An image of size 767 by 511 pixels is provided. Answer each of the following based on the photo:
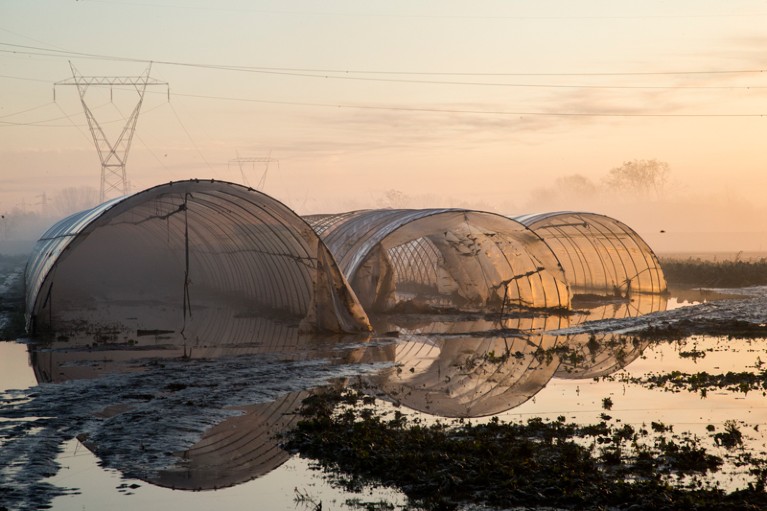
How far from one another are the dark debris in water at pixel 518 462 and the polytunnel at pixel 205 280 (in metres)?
10.7

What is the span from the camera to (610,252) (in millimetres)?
39000

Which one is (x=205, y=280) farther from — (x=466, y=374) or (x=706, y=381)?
(x=706, y=381)

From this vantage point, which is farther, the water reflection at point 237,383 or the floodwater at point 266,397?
the water reflection at point 237,383

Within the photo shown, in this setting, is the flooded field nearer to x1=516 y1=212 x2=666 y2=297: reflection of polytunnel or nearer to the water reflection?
the water reflection

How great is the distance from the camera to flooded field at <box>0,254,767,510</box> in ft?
31.0

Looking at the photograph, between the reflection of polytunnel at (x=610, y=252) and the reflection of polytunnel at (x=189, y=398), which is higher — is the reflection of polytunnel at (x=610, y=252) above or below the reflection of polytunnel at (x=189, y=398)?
above

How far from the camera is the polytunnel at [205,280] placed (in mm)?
22984

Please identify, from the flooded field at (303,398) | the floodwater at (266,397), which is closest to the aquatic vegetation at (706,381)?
the flooded field at (303,398)

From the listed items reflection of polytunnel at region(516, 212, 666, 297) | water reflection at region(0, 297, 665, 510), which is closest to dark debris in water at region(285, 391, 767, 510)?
water reflection at region(0, 297, 665, 510)

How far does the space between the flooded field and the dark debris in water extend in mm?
219

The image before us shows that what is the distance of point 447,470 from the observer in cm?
967

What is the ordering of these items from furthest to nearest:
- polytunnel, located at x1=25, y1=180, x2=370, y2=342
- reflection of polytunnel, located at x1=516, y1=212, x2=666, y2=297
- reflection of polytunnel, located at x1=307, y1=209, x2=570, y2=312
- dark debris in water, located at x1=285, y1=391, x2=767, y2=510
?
reflection of polytunnel, located at x1=516, y1=212, x2=666, y2=297 → reflection of polytunnel, located at x1=307, y1=209, x2=570, y2=312 → polytunnel, located at x1=25, y1=180, x2=370, y2=342 → dark debris in water, located at x1=285, y1=391, x2=767, y2=510

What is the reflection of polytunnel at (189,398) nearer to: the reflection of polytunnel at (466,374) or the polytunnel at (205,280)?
the reflection of polytunnel at (466,374)

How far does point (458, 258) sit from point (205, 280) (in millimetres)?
16418
